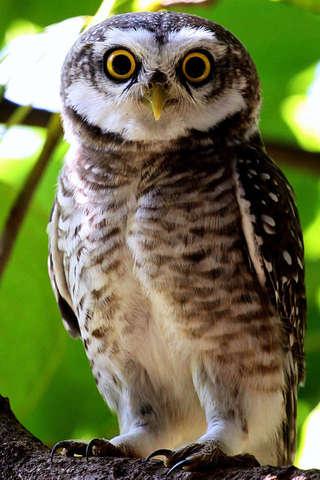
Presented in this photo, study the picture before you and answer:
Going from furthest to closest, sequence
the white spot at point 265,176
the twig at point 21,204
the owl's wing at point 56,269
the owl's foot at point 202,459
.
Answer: the owl's wing at point 56,269, the white spot at point 265,176, the twig at point 21,204, the owl's foot at point 202,459

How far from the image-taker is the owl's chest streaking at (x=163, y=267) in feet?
9.98

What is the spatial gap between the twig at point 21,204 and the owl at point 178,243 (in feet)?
0.60

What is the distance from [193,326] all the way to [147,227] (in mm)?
305

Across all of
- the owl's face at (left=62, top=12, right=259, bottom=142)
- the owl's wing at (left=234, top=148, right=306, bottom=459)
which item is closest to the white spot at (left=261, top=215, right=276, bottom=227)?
the owl's wing at (left=234, top=148, right=306, bottom=459)

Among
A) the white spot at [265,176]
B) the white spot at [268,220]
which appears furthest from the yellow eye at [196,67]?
the white spot at [268,220]

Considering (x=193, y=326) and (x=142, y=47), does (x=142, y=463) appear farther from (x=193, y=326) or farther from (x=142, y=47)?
(x=142, y=47)

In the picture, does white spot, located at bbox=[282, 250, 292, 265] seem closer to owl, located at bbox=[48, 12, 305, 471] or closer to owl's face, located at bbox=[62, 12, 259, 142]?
owl, located at bbox=[48, 12, 305, 471]

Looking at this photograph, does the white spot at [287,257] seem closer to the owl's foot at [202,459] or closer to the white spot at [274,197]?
the white spot at [274,197]

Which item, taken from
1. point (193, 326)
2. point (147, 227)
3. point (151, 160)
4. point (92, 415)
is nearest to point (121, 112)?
point (151, 160)

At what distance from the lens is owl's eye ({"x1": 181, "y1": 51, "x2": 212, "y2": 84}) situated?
3225 millimetres

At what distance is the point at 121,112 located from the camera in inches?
127

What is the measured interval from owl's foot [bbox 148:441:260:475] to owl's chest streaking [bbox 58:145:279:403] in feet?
1.42

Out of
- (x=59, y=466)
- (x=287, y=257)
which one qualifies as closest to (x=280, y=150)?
(x=287, y=257)

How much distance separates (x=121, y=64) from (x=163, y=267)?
2.16 feet
